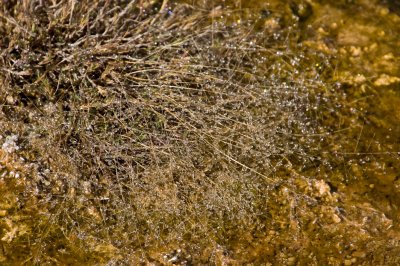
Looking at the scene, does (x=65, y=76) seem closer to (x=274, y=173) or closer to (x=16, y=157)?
(x=16, y=157)

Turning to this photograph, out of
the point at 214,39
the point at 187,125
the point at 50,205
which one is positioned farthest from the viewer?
the point at 214,39

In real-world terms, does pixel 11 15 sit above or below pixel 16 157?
above

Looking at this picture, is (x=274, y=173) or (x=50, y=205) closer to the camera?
(x=50, y=205)

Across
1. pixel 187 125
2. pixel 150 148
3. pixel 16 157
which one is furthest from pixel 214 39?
pixel 16 157

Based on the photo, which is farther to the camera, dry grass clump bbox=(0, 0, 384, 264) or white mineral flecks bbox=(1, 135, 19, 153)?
white mineral flecks bbox=(1, 135, 19, 153)

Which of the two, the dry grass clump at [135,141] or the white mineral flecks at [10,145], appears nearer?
the dry grass clump at [135,141]

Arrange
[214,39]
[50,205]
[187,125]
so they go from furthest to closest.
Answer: [214,39] < [187,125] < [50,205]

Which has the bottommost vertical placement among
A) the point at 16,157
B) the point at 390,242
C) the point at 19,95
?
the point at 390,242

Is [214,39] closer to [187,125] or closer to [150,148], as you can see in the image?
[187,125]
